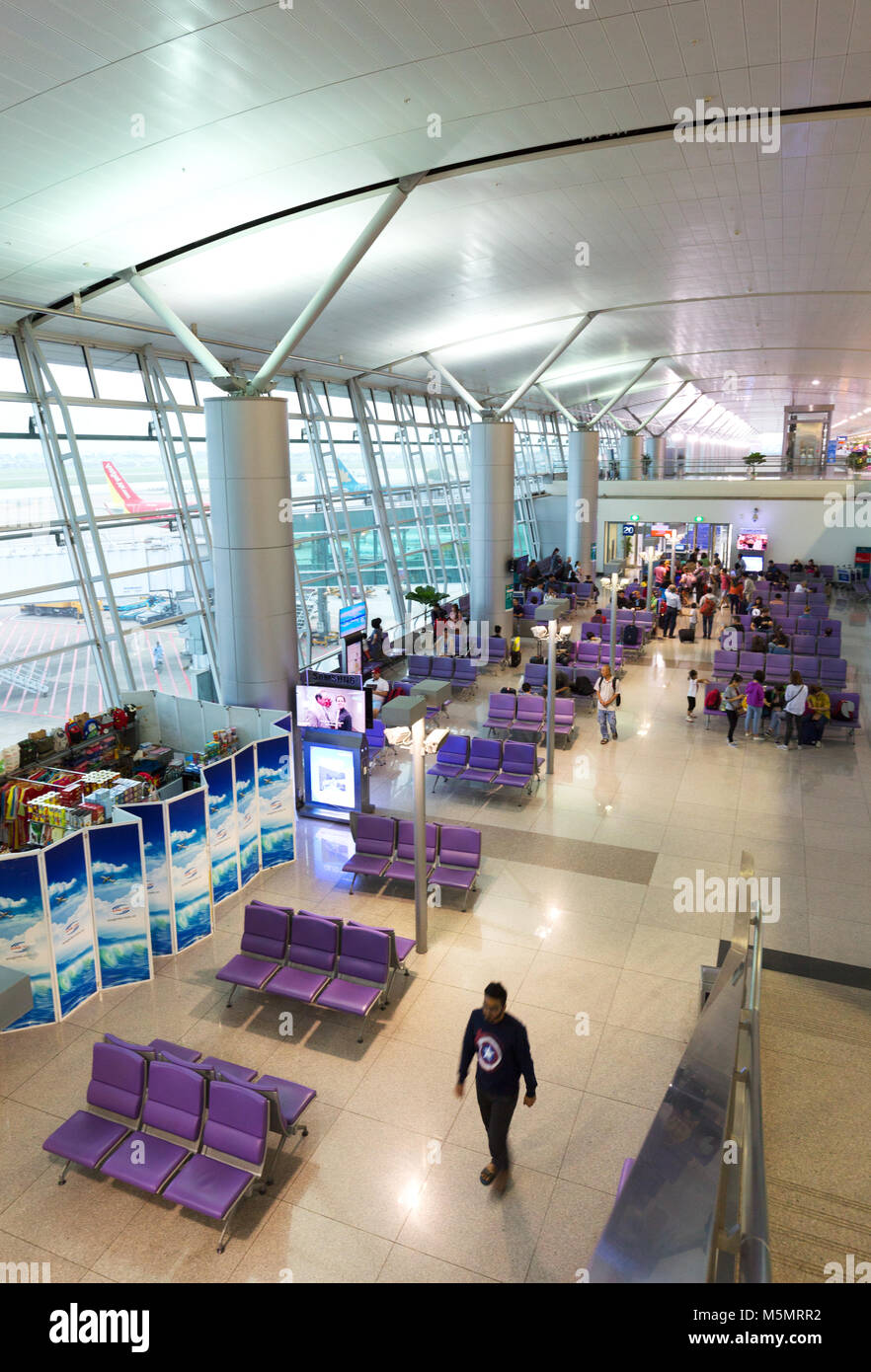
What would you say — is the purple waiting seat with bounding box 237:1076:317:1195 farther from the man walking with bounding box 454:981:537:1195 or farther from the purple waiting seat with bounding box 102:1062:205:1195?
the man walking with bounding box 454:981:537:1195

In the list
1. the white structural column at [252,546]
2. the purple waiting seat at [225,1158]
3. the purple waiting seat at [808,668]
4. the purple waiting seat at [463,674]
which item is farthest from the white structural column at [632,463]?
the purple waiting seat at [225,1158]

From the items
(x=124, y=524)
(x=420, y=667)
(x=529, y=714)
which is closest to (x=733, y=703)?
(x=529, y=714)

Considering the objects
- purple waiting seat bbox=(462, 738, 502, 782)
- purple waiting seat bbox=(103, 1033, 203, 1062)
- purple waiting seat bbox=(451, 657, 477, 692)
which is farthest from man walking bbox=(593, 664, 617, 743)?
purple waiting seat bbox=(103, 1033, 203, 1062)

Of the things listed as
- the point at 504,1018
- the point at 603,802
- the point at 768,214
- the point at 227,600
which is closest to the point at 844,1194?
the point at 504,1018

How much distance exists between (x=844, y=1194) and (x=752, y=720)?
11.4 meters

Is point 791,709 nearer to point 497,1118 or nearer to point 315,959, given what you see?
point 315,959

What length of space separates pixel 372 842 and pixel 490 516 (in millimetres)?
14312

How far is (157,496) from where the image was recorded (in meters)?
15.2

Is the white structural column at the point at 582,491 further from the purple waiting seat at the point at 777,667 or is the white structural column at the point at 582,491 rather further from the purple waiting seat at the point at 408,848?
the purple waiting seat at the point at 408,848

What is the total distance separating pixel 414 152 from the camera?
9703 mm

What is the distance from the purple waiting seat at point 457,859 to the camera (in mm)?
9102

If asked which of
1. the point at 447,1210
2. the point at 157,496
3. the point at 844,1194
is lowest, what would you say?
the point at 447,1210
